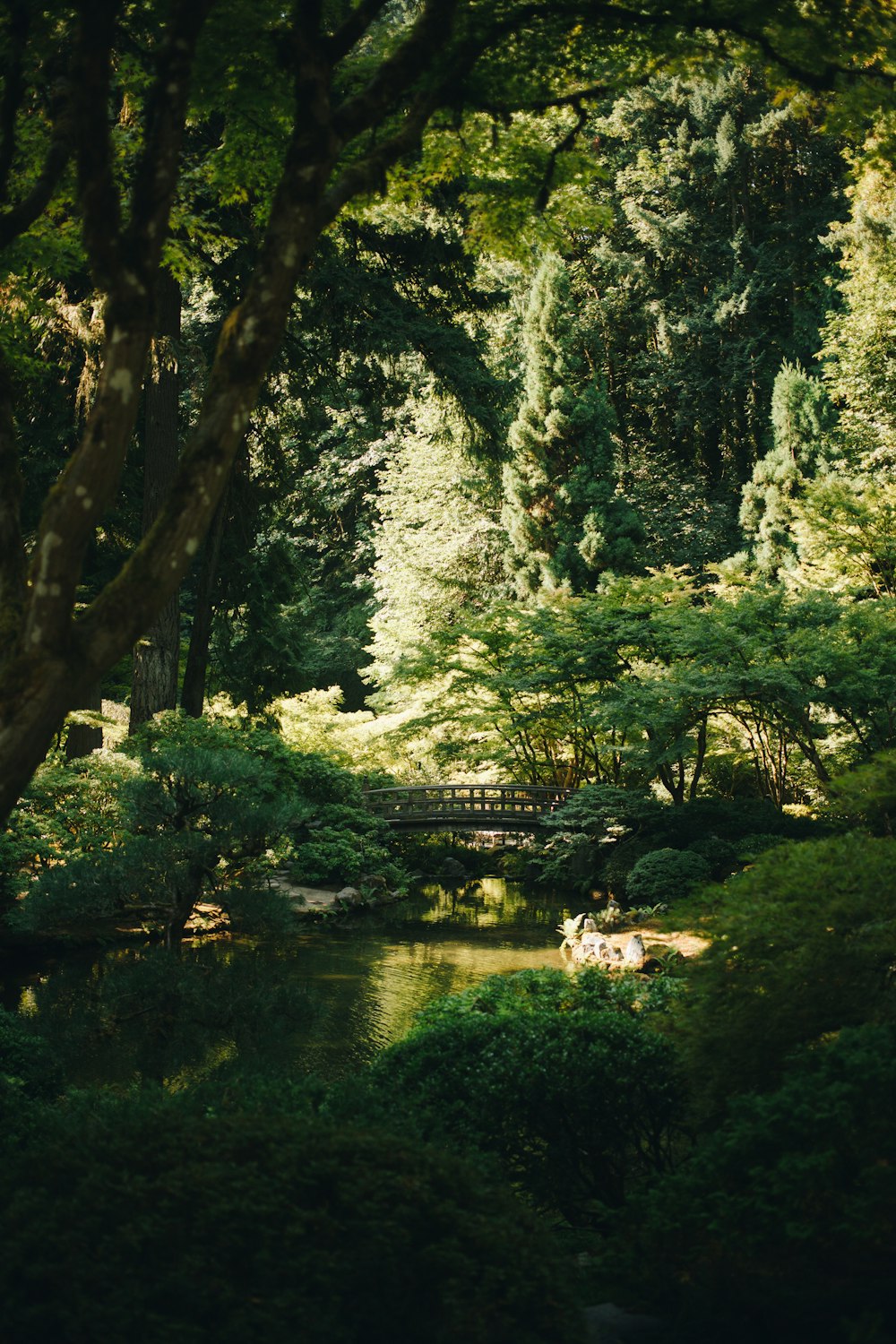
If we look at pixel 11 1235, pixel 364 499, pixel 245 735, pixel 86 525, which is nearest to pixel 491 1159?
pixel 11 1235

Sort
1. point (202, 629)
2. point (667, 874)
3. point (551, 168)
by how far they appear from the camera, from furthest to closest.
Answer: point (202, 629) → point (667, 874) → point (551, 168)

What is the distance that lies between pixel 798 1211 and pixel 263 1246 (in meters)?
1.61

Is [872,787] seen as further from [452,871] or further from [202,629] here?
[452,871]

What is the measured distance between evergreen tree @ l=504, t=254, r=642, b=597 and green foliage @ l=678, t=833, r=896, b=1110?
59.2 feet

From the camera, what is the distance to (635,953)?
37.9 feet

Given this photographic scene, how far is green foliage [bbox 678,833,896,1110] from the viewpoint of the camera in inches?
172

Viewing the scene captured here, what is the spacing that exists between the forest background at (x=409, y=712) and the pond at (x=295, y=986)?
98 millimetres

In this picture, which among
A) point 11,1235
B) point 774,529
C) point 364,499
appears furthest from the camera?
point 364,499

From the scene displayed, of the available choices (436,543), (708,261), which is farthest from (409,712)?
(708,261)

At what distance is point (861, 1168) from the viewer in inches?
128

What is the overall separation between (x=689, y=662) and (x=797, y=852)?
1074 cm

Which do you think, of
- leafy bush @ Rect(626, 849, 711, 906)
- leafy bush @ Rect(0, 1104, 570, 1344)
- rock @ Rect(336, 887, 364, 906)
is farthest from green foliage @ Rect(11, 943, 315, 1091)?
rock @ Rect(336, 887, 364, 906)

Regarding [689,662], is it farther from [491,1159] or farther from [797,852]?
[491,1159]

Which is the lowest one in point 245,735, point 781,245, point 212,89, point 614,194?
point 245,735
